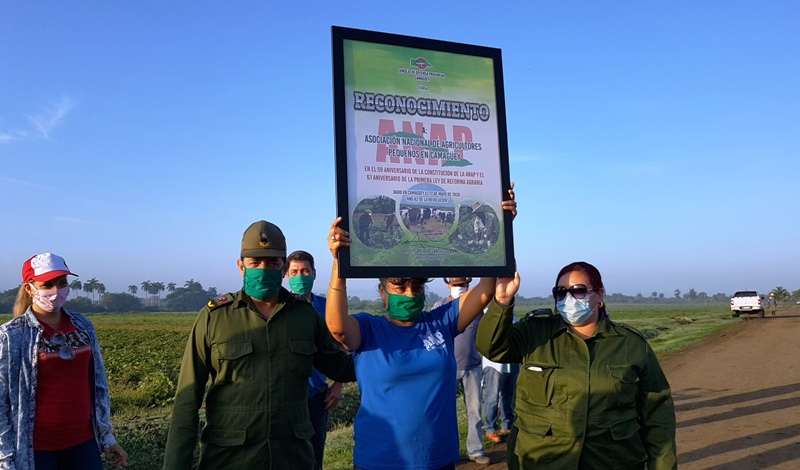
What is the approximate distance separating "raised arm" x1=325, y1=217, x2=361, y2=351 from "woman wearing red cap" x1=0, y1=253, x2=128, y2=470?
1848 millimetres

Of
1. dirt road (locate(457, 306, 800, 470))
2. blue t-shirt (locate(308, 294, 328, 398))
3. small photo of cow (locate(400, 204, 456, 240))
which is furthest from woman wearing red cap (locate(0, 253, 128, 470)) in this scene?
dirt road (locate(457, 306, 800, 470))

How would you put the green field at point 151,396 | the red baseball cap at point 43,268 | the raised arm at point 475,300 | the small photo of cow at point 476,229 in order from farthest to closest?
the green field at point 151,396, the red baseball cap at point 43,268, the raised arm at point 475,300, the small photo of cow at point 476,229

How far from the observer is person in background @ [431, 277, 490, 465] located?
6547 millimetres

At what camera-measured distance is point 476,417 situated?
262 inches

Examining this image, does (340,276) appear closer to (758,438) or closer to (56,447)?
(56,447)

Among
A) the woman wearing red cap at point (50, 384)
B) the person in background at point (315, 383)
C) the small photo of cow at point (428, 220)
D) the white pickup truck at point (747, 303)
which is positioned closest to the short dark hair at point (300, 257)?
the person in background at point (315, 383)

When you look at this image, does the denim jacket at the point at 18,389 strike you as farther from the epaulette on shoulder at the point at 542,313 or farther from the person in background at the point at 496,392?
the person in background at the point at 496,392

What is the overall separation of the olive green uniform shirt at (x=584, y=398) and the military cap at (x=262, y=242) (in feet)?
3.87

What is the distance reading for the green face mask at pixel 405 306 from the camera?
329cm

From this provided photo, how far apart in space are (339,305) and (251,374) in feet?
1.94

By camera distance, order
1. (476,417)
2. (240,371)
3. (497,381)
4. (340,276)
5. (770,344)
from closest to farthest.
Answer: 1. (340,276)
2. (240,371)
3. (476,417)
4. (497,381)
5. (770,344)

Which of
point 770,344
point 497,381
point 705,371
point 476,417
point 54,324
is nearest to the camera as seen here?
point 54,324

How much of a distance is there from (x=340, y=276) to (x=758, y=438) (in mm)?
7145

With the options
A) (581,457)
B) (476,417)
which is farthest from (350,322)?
(476,417)
